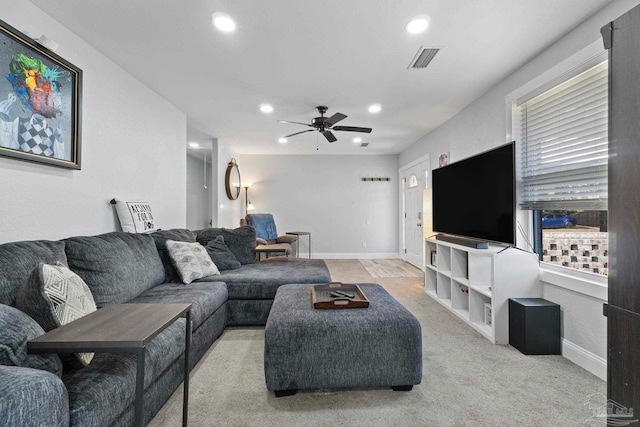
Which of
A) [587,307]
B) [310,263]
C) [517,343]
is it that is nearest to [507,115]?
[587,307]

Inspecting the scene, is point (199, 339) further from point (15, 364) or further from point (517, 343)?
point (517, 343)

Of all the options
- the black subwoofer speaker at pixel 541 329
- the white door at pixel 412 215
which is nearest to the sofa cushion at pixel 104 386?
the black subwoofer speaker at pixel 541 329

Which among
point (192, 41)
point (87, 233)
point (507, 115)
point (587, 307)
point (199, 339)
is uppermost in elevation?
point (192, 41)

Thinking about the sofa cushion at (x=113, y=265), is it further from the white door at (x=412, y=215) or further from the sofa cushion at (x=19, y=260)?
the white door at (x=412, y=215)

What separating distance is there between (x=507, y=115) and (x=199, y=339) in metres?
3.50

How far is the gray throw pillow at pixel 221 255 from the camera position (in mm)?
3180

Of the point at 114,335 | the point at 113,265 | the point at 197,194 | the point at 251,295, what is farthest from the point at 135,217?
the point at 197,194

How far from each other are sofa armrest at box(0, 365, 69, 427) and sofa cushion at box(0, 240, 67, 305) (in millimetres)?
721

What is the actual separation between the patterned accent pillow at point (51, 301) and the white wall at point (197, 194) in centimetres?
665

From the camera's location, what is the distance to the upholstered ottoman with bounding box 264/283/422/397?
170cm

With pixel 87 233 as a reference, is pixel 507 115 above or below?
above

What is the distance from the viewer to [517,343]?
2.37 m

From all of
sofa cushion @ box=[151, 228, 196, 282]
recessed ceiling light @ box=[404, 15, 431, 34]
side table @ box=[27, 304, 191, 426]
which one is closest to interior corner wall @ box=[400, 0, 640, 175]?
recessed ceiling light @ box=[404, 15, 431, 34]

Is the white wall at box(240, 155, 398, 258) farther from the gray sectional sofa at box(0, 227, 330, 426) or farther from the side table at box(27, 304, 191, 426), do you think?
the side table at box(27, 304, 191, 426)
